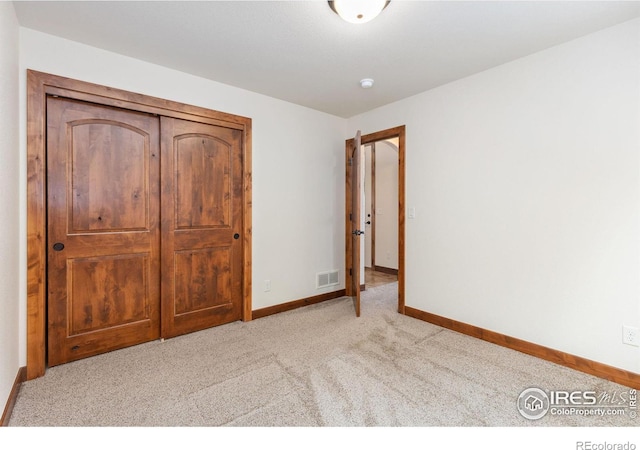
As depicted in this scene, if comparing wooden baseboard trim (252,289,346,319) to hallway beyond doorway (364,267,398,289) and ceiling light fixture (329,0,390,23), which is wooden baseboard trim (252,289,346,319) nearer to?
hallway beyond doorway (364,267,398,289)

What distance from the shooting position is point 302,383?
1.97 m

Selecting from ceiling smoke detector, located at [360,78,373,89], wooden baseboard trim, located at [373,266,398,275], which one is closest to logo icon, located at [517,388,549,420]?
ceiling smoke detector, located at [360,78,373,89]

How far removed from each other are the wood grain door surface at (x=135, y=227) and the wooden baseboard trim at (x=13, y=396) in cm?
20

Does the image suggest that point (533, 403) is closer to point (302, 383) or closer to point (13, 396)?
point (302, 383)

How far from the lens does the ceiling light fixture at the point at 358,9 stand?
1.70 meters

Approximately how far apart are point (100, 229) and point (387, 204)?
14.8ft

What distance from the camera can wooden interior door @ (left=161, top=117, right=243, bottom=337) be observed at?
8.77 ft

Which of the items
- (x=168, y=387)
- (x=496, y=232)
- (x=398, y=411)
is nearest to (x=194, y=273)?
(x=168, y=387)

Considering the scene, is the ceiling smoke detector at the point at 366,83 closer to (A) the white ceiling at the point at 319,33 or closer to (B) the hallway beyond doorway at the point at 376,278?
(A) the white ceiling at the point at 319,33

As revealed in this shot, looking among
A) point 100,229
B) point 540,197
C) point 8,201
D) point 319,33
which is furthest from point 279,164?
point 540,197

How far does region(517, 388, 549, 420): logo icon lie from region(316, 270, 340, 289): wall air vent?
7.55ft

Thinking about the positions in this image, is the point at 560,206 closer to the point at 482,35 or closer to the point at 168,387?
the point at 482,35

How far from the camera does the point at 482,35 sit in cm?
210
